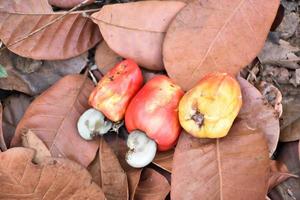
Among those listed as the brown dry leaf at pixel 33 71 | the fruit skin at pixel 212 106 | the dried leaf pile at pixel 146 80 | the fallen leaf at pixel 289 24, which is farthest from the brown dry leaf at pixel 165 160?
the fallen leaf at pixel 289 24

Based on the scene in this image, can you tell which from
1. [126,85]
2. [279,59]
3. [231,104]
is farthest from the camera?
[279,59]

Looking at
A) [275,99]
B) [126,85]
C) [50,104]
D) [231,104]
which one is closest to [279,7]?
[275,99]

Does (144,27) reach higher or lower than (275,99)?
higher

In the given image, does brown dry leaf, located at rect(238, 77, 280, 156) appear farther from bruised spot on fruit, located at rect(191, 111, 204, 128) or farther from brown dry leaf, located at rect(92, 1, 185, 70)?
brown dry leaf, located at rect(92, 1, 185, 70)

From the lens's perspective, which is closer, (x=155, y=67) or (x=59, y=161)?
(x=59, y=161)

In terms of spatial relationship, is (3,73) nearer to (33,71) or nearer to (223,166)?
(33,71)

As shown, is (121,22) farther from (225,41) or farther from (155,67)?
(225,41)

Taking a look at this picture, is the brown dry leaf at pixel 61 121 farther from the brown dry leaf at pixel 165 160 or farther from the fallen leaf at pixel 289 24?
the fallen leaf at pixel 289 24

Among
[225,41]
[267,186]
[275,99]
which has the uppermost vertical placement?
[225,41]

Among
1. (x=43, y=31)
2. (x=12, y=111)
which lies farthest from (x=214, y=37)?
(x=12, y=111)
